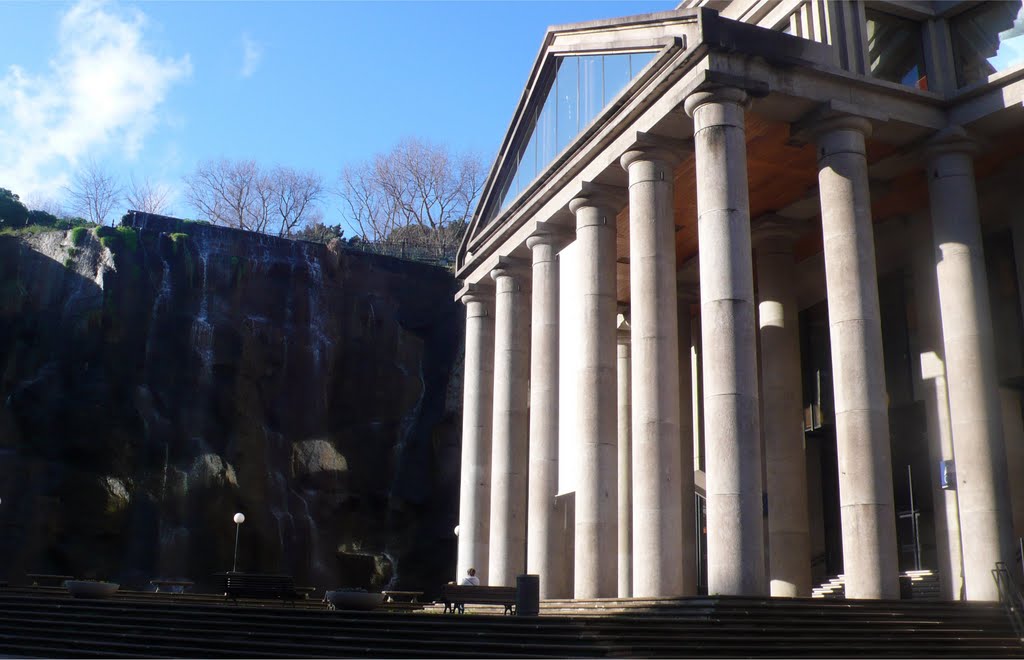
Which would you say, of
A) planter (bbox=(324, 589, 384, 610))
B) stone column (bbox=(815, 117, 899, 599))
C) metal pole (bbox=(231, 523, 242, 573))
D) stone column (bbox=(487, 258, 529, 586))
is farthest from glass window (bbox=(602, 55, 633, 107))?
metal pole (bbox=(231, 523, 242, 573))

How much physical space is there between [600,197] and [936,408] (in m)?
9.63

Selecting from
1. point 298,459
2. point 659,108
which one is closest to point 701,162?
point 659,108

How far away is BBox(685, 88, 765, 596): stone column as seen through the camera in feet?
57.1

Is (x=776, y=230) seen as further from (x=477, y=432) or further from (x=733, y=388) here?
(x=733, y=388)

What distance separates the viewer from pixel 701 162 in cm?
1975

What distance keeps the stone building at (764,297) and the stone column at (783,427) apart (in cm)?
8

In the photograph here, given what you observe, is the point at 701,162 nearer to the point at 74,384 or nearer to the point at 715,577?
the point at 715,577

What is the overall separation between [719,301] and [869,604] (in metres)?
5.92

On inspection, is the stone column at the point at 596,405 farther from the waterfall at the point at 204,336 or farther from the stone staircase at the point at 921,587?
the waterfall at the point at 204,336

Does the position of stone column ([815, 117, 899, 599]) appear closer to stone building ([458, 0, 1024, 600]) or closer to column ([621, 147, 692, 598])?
stone building ([458, 0, 1024, 600])

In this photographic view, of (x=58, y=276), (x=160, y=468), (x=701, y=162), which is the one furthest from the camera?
(x=58, y=276)

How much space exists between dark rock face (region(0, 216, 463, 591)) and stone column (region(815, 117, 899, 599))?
27.9 meters

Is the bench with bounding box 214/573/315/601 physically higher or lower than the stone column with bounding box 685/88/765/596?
lower

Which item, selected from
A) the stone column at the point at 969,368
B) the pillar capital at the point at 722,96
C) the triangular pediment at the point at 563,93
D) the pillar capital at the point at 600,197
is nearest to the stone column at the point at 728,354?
the pillar capital at the point at 722,96
